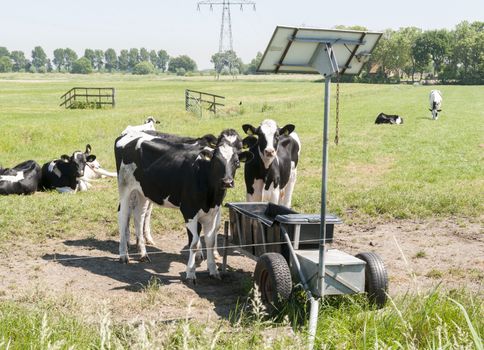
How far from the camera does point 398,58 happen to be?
146000 mm

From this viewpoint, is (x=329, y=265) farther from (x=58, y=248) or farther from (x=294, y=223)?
(x=58, y=248)

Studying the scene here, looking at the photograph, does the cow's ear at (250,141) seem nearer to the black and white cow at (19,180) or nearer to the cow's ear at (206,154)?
the cow's ear at (206,154)

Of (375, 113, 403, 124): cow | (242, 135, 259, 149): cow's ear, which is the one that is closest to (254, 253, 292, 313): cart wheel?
(242, 135, 259, 149): cow's ear

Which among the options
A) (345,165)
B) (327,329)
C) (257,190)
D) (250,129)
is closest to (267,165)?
(257,190)

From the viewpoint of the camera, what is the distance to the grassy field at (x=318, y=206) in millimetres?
5262

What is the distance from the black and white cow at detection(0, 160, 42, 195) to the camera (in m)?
15.5

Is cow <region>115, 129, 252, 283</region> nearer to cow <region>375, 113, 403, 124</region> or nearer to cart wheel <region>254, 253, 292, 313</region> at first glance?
cart wheel <region>254, 253, 292, 313</region>

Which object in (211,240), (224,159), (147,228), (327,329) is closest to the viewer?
(327,329)

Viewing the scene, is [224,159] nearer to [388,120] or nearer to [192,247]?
[192,247]

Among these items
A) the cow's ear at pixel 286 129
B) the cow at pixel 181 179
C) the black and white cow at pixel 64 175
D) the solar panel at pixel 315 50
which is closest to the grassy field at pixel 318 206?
the black and white cow at pixel 64 175

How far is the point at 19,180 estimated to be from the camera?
1567 cm

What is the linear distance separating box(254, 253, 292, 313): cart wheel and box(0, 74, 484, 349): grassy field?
0.23 metres

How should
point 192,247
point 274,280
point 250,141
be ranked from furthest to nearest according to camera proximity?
point 250,141, point 192,247, point 274,280

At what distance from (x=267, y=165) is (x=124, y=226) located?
104 inches
